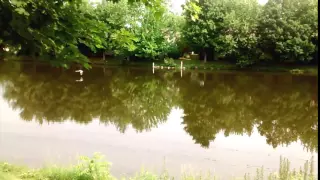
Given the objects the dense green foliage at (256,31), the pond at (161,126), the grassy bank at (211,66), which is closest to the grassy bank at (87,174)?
the pond at (161,126)

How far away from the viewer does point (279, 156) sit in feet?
38.5

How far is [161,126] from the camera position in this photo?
15.3m

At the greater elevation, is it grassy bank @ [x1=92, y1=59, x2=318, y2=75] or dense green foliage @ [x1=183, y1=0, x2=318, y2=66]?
dense green foliage @ [x1=183, y1=0, x2=318, y2=66]

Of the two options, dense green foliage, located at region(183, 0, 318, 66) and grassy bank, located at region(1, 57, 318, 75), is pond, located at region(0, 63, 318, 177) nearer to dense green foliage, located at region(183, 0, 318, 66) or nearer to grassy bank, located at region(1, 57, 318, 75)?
dense green foliage, located at region(183, 0, 318, 66)

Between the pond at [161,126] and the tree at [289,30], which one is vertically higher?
the tree at [289,30]

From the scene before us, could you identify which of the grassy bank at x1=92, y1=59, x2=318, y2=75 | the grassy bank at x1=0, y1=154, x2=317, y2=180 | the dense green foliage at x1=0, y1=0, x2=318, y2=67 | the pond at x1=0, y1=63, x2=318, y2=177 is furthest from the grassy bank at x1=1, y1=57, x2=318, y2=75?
the grassy bank at x1=0, y1=154, x2=317, y2=180

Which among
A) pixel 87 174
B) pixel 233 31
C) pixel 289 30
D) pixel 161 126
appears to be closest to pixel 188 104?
pixel 161 126

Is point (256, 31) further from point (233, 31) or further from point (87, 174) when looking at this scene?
point (87, 174)

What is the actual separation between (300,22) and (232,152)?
30.4 metres

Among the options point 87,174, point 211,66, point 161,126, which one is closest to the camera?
point 87,174

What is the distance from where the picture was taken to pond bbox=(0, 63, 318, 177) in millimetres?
11000

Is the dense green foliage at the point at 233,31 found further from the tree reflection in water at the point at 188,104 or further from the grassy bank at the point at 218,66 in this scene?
the tree reflection in water at the point at 188,104

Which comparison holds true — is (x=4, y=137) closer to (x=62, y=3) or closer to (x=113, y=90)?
(x=62, y=3)

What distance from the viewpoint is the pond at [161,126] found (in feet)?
36.1
